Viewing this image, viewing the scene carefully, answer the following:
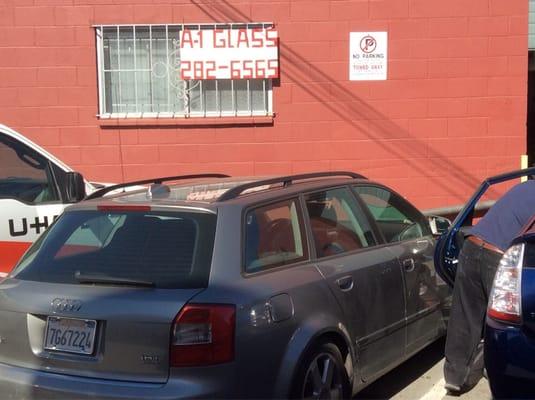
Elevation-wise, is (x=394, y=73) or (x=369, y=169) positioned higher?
(x=394, y=73)

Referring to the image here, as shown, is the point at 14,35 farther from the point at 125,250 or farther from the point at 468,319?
the point at 468,319

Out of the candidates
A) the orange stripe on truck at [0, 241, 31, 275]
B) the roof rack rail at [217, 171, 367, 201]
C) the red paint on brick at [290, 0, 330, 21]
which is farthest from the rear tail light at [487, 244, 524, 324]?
the red paint on brick at [290, 0, 330, 21]

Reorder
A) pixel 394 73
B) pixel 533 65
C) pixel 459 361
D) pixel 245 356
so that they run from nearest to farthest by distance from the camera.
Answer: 1. pixel 245 356
2. pixel 459 361
3. pixel 394 73
4. pixel 533 65

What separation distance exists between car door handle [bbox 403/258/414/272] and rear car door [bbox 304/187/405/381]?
0.11 meters

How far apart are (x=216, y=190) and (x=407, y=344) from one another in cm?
170

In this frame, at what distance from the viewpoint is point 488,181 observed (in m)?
4.35

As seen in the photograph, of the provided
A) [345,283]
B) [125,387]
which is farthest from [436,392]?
[125,387]

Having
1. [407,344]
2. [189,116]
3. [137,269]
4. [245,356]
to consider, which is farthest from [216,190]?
[189,116]

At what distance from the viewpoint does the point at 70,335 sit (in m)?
3.25

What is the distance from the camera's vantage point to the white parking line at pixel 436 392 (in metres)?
4.51

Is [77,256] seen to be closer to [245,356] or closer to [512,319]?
[245,356]

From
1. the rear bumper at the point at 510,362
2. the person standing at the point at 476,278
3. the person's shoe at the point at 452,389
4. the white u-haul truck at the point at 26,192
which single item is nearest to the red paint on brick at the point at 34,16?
the white u-haul truck at the point at 26,192

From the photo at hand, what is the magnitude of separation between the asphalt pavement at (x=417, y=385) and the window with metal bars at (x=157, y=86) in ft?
15.4

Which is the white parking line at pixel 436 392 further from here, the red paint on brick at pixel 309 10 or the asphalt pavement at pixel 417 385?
the red paint on brick at pixel 309 10
